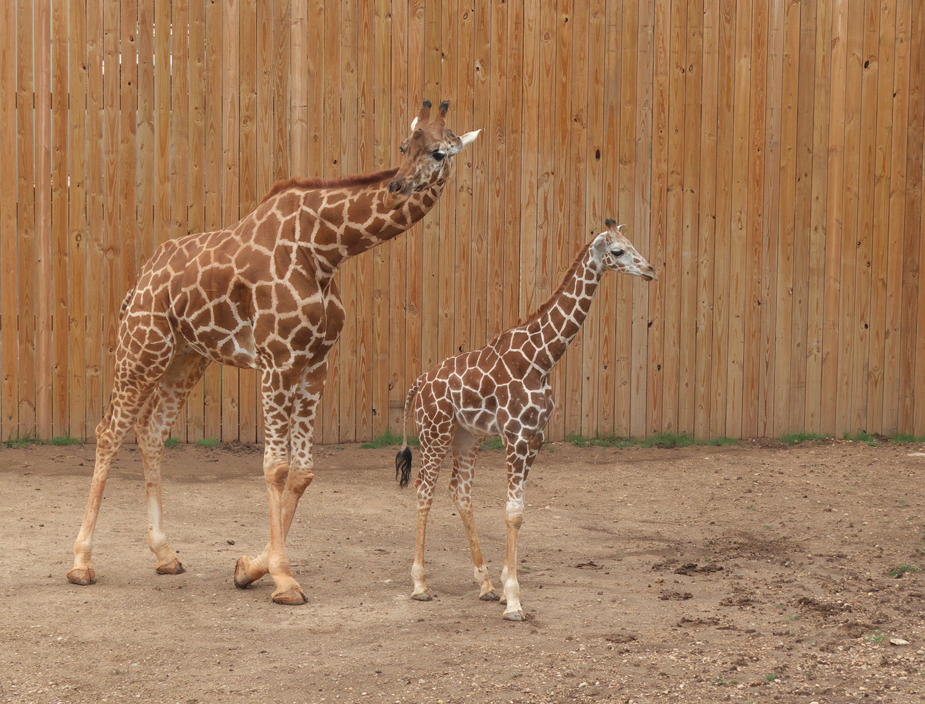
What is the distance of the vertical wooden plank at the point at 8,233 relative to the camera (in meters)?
8.26

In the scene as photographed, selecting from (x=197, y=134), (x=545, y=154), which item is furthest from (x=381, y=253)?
(x=197, y=134)

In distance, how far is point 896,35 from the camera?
9094mm

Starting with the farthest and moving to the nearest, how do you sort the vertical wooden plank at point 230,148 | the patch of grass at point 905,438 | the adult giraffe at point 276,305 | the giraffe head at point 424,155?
the patch of grass at point 905,438
the vertical wooden plank at point 230,148
the adult giraffe at point 276,305
the giraffe head at point 424,155

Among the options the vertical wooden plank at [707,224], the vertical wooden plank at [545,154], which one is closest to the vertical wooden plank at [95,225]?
the vertical wooden plank at [545,154]

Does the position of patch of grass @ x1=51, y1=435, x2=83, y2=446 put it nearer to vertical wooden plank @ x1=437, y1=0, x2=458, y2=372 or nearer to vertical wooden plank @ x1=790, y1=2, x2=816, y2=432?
vertical wooden plank @ x1=437, y1=0, x2=458, y2=372

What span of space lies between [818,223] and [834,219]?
15cm

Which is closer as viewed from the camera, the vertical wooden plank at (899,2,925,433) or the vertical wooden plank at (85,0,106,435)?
the vertical wooden plank at (85,0,106,435)

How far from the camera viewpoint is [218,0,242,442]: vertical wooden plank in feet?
27.8

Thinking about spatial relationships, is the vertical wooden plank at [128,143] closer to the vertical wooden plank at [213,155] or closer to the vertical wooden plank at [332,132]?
the vertical wooden plank at [213,155]

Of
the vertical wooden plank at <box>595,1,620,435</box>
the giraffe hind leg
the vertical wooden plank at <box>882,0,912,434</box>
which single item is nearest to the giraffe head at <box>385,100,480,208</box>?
the giraffe hind leg

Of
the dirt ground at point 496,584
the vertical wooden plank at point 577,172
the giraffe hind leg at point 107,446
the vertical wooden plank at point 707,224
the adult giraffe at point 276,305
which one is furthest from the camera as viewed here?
the vertical wooden plank at point 707,224

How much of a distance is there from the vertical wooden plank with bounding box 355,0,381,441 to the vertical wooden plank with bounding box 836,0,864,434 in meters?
4.40

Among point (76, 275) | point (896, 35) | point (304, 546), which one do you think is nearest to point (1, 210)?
point (76, 275)

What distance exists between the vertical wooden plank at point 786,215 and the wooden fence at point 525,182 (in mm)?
24
